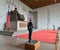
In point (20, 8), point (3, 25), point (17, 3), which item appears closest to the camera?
point (3, 25)

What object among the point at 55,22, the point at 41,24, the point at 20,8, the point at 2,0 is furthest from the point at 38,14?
the point at 2,0

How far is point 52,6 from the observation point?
44.5 feet

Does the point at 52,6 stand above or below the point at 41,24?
above

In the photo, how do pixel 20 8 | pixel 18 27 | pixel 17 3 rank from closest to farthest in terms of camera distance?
1. pixel 18 27
2. pixel 17 3
3. pixel 20 8

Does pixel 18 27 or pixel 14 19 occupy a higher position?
pixel 14 19

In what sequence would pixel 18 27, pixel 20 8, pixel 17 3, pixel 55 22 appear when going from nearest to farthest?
pixel 18 27
pixel 17 3
pixel 20 8
pixel 55 22

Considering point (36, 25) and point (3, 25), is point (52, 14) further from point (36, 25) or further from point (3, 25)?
point (3, 25)

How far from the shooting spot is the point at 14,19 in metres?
7.41

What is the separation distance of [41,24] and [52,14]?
1817 millimetres

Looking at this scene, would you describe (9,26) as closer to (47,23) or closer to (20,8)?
(20,8)

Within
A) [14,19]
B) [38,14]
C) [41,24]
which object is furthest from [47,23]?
[14,19]

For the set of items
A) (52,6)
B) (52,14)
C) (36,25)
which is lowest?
(36,25)

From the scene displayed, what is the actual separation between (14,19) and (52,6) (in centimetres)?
747

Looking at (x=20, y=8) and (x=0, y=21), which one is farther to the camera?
(x=20, y=8)
